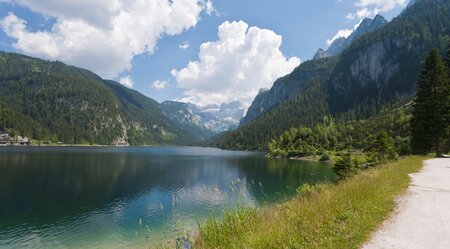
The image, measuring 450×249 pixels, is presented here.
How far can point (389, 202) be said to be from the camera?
14445 mm

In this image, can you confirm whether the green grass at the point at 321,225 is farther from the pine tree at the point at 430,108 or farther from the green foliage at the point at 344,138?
the green foliage at the point at 344,138

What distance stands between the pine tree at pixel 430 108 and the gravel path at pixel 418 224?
128ft

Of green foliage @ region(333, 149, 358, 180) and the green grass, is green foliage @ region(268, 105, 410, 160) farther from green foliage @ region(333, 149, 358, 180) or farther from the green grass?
the green grass

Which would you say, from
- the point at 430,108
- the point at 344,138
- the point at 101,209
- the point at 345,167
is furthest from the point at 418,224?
the point at 344,138

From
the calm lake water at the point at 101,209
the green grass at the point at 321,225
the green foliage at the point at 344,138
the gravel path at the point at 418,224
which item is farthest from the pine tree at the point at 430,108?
the green foliage at the point at 344,138

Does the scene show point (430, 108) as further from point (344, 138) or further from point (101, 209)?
point (344, 138)

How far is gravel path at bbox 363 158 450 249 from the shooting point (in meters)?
9.35

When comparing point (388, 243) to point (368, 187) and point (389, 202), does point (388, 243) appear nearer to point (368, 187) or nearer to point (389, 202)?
point (389, 202)

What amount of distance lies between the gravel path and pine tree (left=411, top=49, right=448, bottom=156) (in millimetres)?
39010

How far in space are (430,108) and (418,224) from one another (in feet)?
161

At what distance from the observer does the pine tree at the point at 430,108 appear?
161ft

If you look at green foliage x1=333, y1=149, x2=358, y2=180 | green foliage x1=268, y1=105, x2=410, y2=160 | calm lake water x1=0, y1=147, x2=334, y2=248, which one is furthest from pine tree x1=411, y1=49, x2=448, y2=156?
green foliage x1=268, y1=105, x2=410, y2=160

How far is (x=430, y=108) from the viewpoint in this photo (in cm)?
5038

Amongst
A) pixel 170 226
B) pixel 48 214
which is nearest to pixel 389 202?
pixel 170 226
